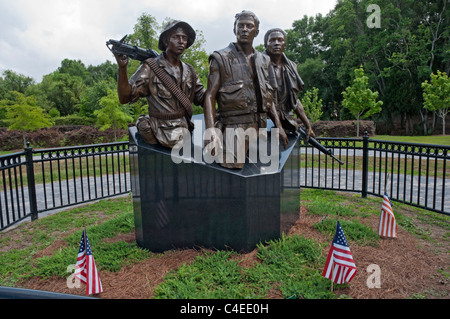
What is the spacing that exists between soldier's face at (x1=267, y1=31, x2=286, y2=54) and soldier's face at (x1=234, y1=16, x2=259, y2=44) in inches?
45.9

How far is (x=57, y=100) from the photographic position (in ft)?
145

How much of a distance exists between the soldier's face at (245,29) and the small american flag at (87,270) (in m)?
2.68

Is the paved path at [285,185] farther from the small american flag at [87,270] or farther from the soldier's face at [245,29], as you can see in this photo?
the small american flag at [87,270]

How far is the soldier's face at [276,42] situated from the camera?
4.91 metres

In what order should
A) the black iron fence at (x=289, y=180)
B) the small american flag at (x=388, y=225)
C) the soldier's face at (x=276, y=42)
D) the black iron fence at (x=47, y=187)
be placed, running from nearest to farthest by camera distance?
the small american flag at (x=388, y=225) < the soldier's face at (x=276, y=42) < the black iron fence at (x=289, y=180) < the black iron fence at (x=47, y=187)

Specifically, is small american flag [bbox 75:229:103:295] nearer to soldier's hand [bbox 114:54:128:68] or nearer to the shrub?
soldier's hand [bbox 114:54:128:68]

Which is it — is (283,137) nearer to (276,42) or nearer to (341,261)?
(276,42)

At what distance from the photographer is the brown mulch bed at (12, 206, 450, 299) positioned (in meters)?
3.20

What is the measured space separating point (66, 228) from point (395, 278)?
5.01m

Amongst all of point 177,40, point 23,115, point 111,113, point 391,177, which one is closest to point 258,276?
point 177,40

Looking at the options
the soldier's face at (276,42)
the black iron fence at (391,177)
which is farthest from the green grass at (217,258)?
the soldier's face at (276,42)

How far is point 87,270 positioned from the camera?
3.06m

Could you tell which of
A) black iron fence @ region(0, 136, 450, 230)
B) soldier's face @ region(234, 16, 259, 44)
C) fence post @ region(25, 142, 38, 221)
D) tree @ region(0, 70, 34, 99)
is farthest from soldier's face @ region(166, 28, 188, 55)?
tree @ region(0, 70, 34, 99)

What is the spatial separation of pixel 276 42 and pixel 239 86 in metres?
1.54
